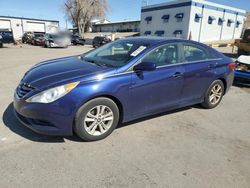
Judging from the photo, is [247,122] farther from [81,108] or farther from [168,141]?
[81,108]

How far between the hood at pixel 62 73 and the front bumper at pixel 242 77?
17.5 feet

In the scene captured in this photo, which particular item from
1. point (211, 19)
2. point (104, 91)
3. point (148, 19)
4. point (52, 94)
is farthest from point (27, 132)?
point (148, 19)

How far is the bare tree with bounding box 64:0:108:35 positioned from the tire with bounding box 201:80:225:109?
1745 inches

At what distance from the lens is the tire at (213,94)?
4.82 m

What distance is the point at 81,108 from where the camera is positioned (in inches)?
123

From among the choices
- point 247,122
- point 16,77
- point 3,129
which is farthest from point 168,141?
point 16,77

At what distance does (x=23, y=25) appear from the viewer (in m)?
47.7

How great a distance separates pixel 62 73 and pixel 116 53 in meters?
1.26

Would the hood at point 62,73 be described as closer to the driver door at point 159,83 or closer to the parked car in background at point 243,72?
the driver door at point 159,83

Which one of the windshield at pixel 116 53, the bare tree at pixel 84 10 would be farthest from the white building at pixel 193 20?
the windshield at pixel 116 53

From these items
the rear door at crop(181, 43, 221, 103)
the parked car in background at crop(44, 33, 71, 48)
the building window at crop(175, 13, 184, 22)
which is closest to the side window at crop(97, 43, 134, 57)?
the rear door at crop(181, 43, 221, 103)

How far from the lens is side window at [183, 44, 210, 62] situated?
14.1 feet

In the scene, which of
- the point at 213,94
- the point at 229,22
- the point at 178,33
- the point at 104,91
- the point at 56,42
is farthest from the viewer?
the point at 229,22

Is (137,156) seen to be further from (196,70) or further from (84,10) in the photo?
(84,10)
